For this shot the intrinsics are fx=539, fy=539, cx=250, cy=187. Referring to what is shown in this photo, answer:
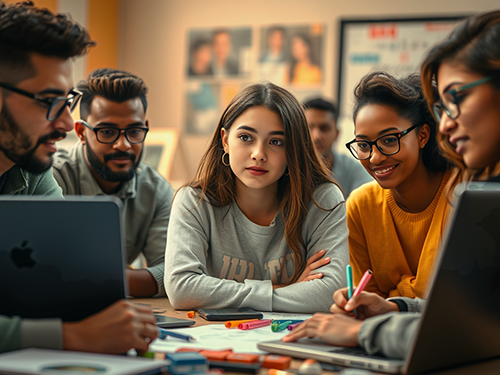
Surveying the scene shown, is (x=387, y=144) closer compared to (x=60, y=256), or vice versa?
(x=60, y=256)

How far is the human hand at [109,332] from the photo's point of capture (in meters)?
0.88

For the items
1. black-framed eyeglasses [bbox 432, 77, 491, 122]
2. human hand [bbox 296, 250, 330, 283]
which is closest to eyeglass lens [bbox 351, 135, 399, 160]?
human hand [bbox 296, 250, 330, 283]

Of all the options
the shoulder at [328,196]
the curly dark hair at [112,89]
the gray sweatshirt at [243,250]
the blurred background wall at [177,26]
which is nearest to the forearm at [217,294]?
the gray sweatshirt at [243,250]

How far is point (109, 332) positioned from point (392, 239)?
104 centimetres

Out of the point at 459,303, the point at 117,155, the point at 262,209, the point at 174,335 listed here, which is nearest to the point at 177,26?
the point at 117,155

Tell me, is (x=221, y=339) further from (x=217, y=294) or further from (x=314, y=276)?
(x=314, y=276)

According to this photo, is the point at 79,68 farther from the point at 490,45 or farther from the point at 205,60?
the point at 490,45

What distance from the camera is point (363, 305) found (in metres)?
1.17

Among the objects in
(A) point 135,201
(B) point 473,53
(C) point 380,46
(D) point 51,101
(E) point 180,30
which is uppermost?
(E) point 180,30

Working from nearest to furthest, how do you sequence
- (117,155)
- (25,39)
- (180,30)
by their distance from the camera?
(25,39)
(117,155)
(180,30)

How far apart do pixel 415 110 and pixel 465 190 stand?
96cm

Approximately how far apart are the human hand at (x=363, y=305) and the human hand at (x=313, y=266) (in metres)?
0.34

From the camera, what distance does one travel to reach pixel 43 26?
4.34 feet

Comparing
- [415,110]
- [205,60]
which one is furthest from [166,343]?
[205,60]
